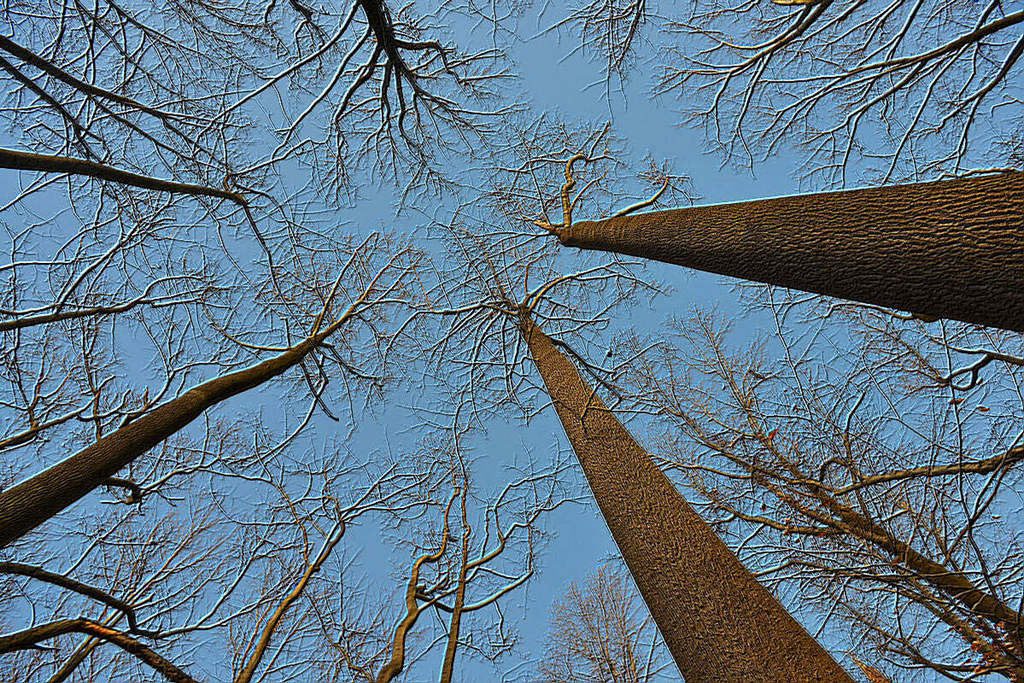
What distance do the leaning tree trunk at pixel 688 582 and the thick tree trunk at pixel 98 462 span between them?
9.73 ft

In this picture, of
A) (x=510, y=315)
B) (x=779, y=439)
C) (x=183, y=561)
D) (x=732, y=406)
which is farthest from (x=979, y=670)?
(x=183, y=561)

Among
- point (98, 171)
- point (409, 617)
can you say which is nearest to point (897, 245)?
point (98, 171)

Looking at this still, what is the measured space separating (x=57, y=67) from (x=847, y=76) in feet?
20.2

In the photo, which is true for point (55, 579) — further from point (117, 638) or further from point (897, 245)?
point (897, 245)

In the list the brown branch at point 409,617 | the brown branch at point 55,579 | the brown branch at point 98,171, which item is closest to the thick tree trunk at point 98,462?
the brown branch at point 55,579

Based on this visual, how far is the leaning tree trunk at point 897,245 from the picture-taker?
7.13 feet

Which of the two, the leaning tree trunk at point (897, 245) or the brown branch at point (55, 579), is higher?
the brown branch at point (55, 579)

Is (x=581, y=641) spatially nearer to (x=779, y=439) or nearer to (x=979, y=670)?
(x=779, y=439)

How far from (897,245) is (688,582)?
196 cm

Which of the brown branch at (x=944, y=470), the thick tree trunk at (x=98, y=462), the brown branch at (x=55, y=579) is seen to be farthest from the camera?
the brown branch at (x=55, y=579)

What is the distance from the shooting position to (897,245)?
96.0 inches

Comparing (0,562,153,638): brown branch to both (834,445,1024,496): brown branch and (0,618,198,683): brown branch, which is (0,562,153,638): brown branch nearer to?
(0,618,198,683): brown branch

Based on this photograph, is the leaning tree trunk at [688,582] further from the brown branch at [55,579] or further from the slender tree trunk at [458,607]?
the brown branch at [55,579]

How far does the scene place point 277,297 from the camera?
5.72m
